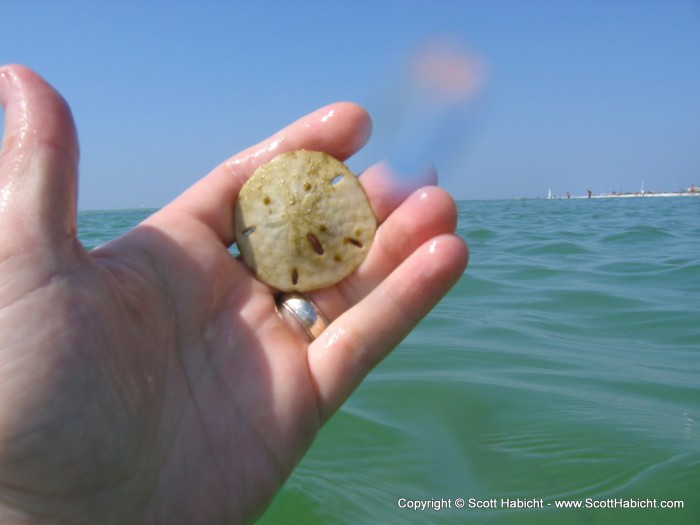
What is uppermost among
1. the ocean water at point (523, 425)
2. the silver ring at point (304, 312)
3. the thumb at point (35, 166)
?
the thumb at point (35, 166)

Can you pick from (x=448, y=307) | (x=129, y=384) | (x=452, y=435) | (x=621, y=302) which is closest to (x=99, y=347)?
(x=129, y=384)

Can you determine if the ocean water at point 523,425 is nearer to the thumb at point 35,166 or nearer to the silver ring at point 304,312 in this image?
the silver ring at point 304,312

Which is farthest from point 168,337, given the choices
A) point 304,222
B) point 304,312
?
point 304,222

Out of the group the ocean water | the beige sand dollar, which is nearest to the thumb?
the beige sand dollar

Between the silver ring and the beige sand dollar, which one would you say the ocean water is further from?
the beige sand dollar

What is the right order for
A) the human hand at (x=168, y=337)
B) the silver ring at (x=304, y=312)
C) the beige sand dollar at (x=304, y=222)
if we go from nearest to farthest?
the human hand at (x=168, y=337), the silver ring at (x=304, y=312), the beige sand dollar at (x=304, y=222)

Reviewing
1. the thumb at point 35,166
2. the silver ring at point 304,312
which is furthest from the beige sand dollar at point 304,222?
the thumb at point 35,166
